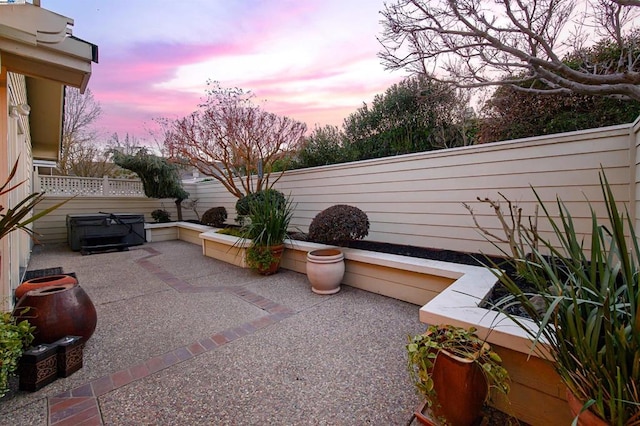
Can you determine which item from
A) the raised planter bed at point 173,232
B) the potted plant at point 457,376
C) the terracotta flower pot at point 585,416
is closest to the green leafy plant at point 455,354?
the potted plant at point 457,376

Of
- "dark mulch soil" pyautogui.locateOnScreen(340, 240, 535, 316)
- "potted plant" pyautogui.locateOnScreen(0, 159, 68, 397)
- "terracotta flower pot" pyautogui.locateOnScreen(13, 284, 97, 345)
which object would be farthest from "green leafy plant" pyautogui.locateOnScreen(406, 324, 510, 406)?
"terracotta flower pot" pyautogui.locateOnScreen(13, 284, 97, 345)

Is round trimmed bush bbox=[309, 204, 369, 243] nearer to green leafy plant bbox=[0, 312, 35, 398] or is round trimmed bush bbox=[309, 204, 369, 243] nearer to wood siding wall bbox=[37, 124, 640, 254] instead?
wood siding wall bbox=[37, 124, 640, 254]

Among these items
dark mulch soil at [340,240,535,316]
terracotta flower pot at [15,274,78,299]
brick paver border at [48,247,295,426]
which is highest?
dark mulch soil at [340,240,535,316]

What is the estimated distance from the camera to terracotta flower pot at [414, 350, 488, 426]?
1.46 m

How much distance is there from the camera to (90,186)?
29.0ft

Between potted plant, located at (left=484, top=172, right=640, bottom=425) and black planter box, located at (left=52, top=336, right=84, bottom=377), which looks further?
black planter box, located at (left=52, top=336, right=84, bottom=377)

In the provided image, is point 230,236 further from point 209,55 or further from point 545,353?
point 545,353

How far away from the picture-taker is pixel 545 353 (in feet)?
5.13

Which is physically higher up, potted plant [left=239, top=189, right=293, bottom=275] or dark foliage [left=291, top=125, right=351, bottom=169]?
dark foliage [left=291, top=125, right=351, bottom=169]

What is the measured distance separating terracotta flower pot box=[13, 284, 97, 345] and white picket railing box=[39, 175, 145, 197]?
7954 millimetres

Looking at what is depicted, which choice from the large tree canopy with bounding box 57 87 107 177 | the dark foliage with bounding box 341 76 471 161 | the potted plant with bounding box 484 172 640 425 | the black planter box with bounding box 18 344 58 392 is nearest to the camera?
the potted plant with bounding box 484 172 640 425

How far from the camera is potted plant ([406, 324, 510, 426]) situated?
147 centimetres

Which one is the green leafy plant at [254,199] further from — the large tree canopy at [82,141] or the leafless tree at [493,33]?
the large tree canopy at [82,141]

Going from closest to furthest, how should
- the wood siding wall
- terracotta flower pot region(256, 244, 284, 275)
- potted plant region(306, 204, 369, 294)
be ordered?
the wood siding wall < potted plant region(306, 204, 369, 294) < terracotta flower pot region(256, 244, 284, 275)
